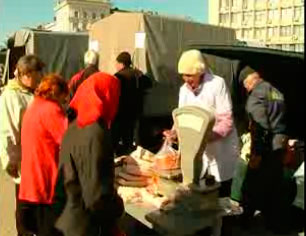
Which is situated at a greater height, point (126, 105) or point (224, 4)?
point (224, 4)

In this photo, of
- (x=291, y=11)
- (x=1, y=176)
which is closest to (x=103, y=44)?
(x=1, y=176)

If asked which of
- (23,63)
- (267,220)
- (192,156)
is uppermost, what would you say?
(23,63)

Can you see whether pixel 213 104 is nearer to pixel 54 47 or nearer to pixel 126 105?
pixel 126 105

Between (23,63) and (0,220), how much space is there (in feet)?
6.62

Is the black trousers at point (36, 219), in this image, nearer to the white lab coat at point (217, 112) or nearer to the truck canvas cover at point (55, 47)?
the white lab coat at point (217, 112)

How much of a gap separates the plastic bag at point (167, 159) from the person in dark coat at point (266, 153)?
1.18m

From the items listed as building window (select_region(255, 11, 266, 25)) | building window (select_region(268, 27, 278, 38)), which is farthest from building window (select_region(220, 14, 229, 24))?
building window (select_region(268, 27, 278, 38))

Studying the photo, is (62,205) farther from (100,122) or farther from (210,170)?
(210,170)

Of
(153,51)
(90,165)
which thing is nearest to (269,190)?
(90,165)

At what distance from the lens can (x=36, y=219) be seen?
4.19 metres

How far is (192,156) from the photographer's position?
411cm

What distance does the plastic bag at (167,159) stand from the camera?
448cm

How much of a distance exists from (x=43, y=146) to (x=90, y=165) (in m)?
0.79

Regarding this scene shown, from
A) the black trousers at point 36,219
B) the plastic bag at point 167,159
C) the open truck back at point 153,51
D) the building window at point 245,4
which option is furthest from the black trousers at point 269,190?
the building window at point 245,4
